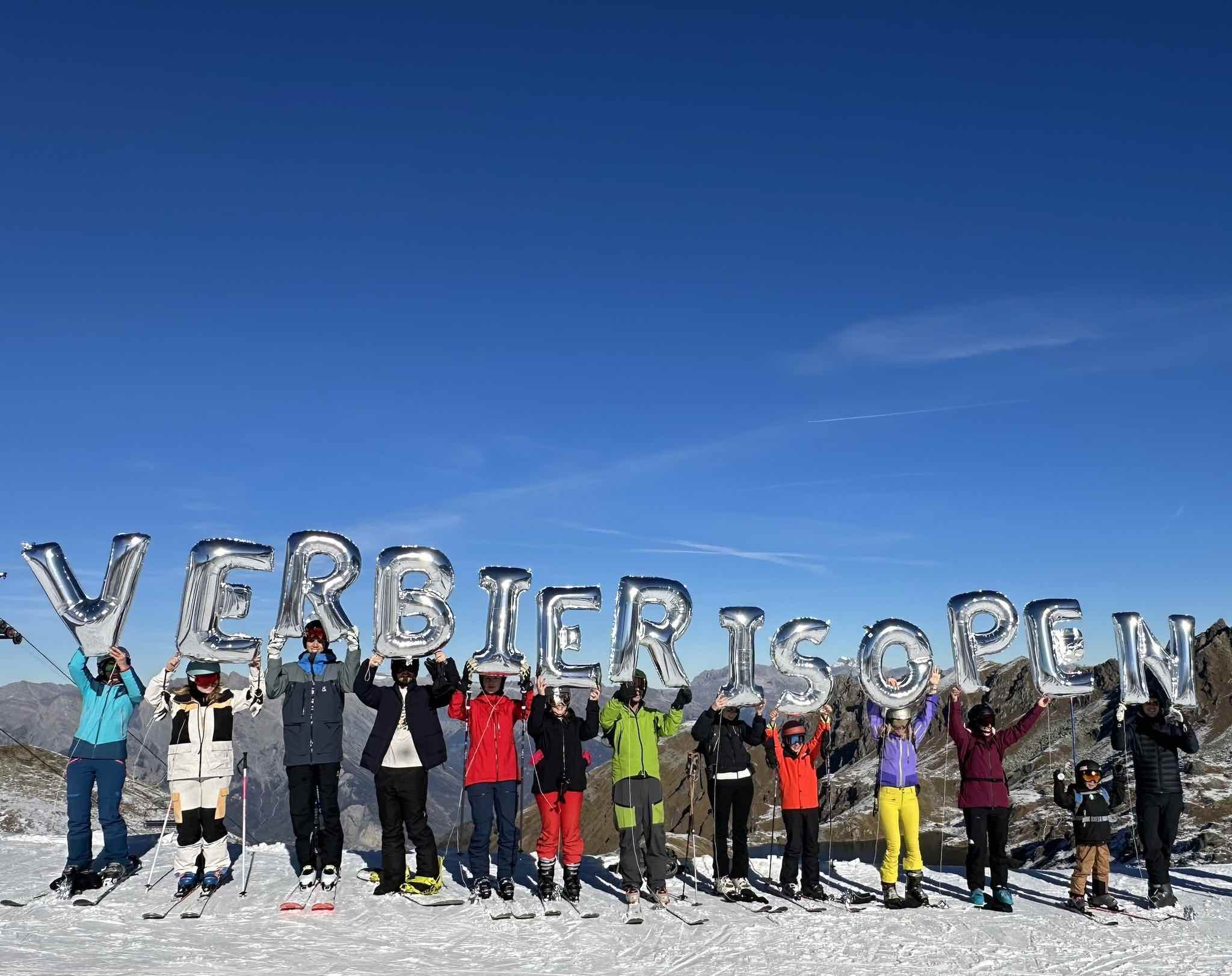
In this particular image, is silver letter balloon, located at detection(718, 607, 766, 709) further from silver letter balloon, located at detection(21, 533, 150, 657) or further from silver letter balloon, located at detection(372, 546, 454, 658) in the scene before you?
silver letter balloon, located at detection(21, 533, 150, 657)

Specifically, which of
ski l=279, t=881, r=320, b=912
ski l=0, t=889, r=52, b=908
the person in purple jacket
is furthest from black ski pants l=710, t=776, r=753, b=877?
ski l=0, t=889, r=52, b=908

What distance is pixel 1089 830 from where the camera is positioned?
12.7 m

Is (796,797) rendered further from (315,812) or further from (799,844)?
(315,812)

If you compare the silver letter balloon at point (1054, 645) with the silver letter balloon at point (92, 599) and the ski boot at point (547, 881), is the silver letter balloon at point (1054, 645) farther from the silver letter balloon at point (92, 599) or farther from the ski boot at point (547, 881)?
the silver letter balloon at point (92, 599)

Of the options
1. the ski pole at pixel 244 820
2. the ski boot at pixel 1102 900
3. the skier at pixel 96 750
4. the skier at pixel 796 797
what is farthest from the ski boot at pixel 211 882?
the ski boot at pixel 1102 900

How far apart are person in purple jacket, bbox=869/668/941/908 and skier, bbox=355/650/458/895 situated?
226 inches

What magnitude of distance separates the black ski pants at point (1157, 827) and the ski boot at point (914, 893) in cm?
326

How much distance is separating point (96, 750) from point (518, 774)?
5.22m

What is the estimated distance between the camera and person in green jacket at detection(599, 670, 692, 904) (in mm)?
12273

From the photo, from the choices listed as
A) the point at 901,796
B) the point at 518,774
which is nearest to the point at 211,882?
the point at 518,774

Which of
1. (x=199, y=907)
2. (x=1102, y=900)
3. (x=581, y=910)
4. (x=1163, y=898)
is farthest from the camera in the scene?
(x=1163, y=898)

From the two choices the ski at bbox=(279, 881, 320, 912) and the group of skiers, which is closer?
the ski at bbox=(279, 881, 320, 912)

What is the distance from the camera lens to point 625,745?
1242 centimetres

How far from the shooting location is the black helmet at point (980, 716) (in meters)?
12.9
